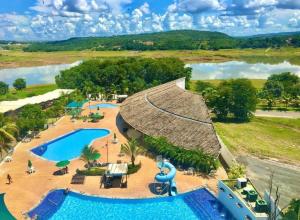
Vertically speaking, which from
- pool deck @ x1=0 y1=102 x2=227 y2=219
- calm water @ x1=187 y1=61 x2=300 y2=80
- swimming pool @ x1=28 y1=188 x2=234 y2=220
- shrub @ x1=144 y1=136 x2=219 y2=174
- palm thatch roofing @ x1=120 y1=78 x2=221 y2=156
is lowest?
calm water @ x1=187 y1=61 x2=300 y2=80

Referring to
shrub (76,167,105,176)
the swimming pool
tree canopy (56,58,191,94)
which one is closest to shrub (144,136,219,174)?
the swimming pool

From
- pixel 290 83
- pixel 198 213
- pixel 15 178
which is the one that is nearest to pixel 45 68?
pixel 290 83

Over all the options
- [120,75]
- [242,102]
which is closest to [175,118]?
[242,102]

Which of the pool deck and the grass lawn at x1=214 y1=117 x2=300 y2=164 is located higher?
the pool deck

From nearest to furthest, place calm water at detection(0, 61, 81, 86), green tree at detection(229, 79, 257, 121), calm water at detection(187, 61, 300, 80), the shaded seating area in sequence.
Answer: the shaded seating area, green tree at detection(229, 79, 257, 121), calm water at detection(187, 61, 300, 80), calm water at detection(0, 61, 81, 86)

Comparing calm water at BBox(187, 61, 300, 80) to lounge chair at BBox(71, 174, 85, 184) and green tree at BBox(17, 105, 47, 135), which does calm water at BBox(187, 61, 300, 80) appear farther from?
lounge chair at BBox(71, 174, 85, 184)

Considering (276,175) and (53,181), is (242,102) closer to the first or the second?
(276,175)
